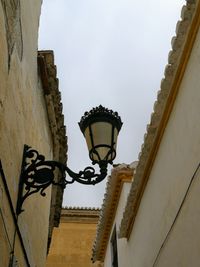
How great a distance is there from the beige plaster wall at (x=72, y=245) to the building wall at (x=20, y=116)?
10.3m

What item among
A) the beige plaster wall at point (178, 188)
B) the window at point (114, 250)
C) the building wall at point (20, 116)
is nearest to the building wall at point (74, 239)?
the window at point (114, 250)

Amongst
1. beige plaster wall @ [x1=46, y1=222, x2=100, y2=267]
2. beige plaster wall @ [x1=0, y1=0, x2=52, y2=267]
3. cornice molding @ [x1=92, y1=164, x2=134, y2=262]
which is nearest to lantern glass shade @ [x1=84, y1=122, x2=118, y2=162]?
beige plaster wall @ [x1=0, y1=0, x2=52, y2=267]

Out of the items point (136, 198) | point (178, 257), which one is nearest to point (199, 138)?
point (178, 257)

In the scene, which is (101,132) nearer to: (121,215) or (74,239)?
(121,215)

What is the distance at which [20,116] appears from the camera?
489 cm

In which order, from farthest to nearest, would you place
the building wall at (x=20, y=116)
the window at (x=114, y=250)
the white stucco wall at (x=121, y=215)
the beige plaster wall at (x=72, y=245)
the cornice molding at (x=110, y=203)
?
1. the beige plaster wall at (x=72, y=245)
2. the window at (x=114, y=250)
3. the cornice molding at (x=110, y=203)
4. the white stucco wall at (x=121, y=215)
5. the building wall at (x=20, y=116)

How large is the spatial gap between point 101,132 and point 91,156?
0.24 m

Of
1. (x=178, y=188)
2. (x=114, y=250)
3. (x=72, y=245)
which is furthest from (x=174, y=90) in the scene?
(x=72, y=245)

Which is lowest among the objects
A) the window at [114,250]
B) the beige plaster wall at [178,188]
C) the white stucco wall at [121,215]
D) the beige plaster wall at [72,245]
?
the beige plaster wall at [72,245]

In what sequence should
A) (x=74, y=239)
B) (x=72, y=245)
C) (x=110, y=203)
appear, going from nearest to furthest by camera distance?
1. (x=110, y=203)
2. (x=72, y=245)
3. (x=74, y=239)

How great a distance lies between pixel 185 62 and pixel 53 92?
2.48 m

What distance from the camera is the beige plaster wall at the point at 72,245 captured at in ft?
55.4

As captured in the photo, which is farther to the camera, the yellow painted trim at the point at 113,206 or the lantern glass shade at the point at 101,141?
the yellow painted trim at the point at 113,206

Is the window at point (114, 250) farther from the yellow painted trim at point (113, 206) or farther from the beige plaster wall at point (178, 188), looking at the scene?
the beige plaster wall at point (178, 188)
